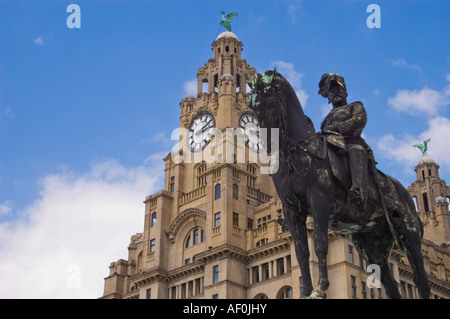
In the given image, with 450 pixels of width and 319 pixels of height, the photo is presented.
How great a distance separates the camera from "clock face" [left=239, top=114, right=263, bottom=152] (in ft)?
260

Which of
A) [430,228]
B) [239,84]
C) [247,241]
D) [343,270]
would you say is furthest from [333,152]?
[430,228]

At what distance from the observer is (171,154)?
8250cm

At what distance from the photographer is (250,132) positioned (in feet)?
265

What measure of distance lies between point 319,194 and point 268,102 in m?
1.91

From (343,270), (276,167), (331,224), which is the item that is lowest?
(331,224)

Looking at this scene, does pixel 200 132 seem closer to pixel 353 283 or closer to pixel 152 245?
pixel 152 245

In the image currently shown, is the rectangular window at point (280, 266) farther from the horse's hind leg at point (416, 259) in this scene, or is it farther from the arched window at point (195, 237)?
the horse's hind leg at point (416, 259)

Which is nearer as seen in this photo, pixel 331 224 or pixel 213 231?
pixel 331 224

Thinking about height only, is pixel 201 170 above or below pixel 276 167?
above

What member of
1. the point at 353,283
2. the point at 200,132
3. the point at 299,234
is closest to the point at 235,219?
the point at 200,132

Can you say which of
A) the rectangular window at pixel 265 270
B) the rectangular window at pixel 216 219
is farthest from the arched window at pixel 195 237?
the rectangular window at pixel 265 270

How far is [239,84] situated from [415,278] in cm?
7557

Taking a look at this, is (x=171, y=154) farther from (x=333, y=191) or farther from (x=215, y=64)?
(x=333, y=191)

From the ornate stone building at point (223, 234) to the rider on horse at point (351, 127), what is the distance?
44.2 meters
